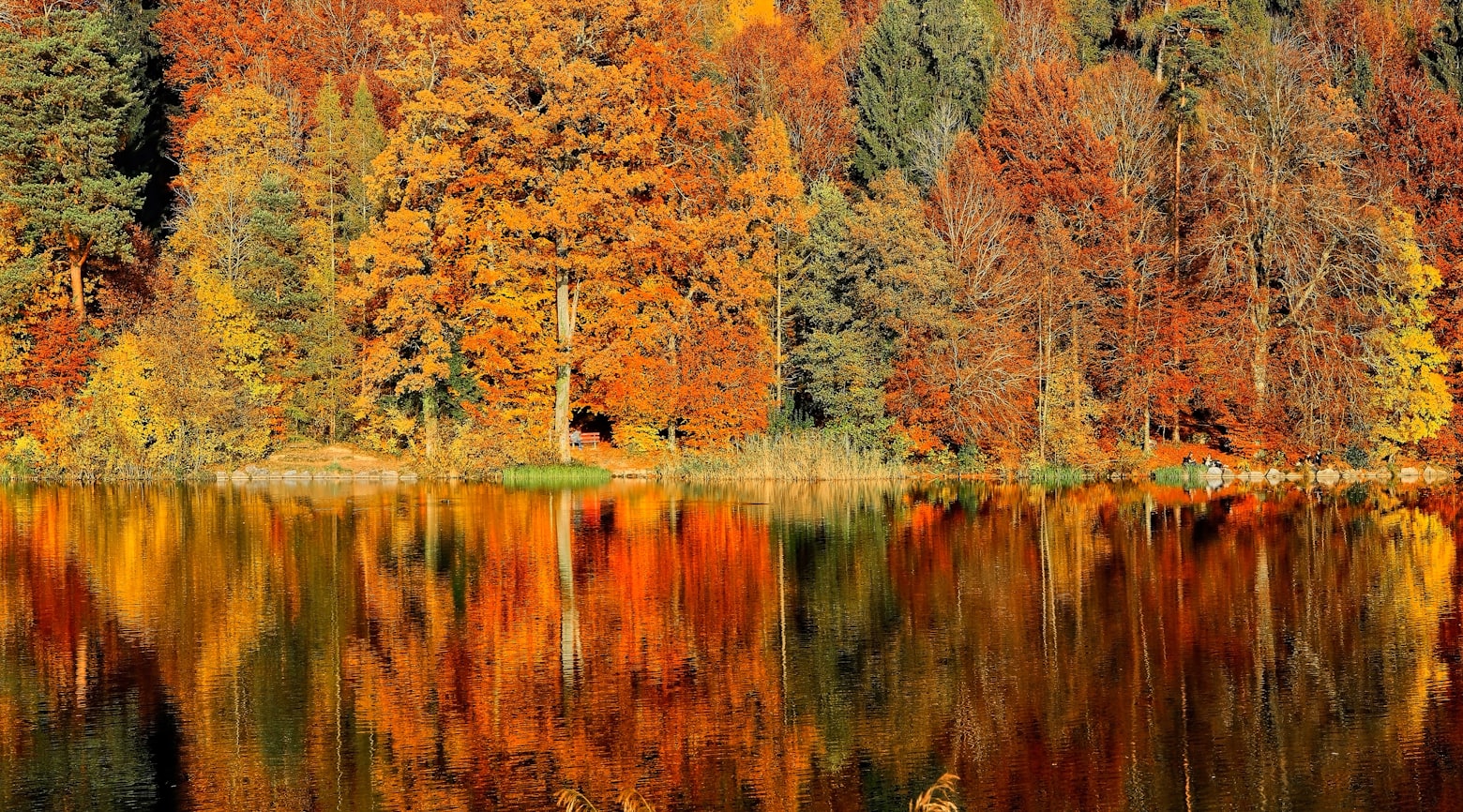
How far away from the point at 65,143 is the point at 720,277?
20977 mm

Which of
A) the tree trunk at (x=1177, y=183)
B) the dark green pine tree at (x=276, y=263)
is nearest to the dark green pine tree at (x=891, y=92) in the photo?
the tree trunk at (x=1177, y=183)

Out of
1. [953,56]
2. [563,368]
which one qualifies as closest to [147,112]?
[563,368]

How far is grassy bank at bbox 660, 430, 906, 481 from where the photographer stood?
145ft

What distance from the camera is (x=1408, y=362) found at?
44562 mm

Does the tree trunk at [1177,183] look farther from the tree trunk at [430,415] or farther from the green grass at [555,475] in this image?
the tree trunk at [430,415]

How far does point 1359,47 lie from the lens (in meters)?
62.4

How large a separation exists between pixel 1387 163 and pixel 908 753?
130 feet

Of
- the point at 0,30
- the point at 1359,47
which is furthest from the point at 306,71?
the point at 1359,47

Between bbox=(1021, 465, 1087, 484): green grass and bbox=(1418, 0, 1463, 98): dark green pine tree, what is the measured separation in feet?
62.6

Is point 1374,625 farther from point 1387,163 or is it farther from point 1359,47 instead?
point 1359,47

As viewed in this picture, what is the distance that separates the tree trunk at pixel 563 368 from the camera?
155 ft

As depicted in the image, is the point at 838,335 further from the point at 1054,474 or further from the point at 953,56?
the point at 953,56

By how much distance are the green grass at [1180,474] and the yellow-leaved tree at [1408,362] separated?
4863 mm

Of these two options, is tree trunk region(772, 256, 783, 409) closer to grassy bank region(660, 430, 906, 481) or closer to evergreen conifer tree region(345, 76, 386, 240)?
grassy bank region(660, 430, 906, 481)
